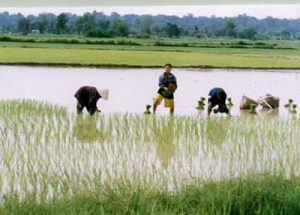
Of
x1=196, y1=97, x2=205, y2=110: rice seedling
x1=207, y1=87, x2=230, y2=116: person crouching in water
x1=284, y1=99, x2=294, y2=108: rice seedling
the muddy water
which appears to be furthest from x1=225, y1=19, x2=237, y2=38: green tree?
x1=284, y1=99, x2=294, y2=108: rice seedling

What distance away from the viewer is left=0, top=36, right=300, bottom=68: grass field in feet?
22.7

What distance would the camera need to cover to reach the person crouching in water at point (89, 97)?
6.13 meters

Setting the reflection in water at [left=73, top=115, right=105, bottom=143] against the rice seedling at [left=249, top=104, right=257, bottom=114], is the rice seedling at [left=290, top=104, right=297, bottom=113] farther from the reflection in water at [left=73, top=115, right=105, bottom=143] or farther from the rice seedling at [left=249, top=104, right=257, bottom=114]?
the reflection in water at [left=73, top=115, right=105, bottom=143]

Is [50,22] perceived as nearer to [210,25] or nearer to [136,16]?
[136,16]

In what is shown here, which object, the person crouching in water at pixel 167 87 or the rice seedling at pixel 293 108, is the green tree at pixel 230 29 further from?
the rice seedling at pixel 293 108

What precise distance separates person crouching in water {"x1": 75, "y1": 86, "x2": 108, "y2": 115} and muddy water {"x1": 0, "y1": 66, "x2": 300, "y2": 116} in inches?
5.8

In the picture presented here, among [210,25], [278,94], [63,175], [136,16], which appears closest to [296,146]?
[210,25]

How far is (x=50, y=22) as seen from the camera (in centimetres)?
558

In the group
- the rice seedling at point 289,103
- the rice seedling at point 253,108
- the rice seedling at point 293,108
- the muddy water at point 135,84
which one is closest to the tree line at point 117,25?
the muddy water at point 135,84

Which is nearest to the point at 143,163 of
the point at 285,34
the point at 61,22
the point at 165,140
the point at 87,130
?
the point at 165,140

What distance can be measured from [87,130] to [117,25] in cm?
84

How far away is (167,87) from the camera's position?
6.23m

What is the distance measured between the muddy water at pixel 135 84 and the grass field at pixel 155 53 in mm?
120

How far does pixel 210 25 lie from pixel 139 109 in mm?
1248
